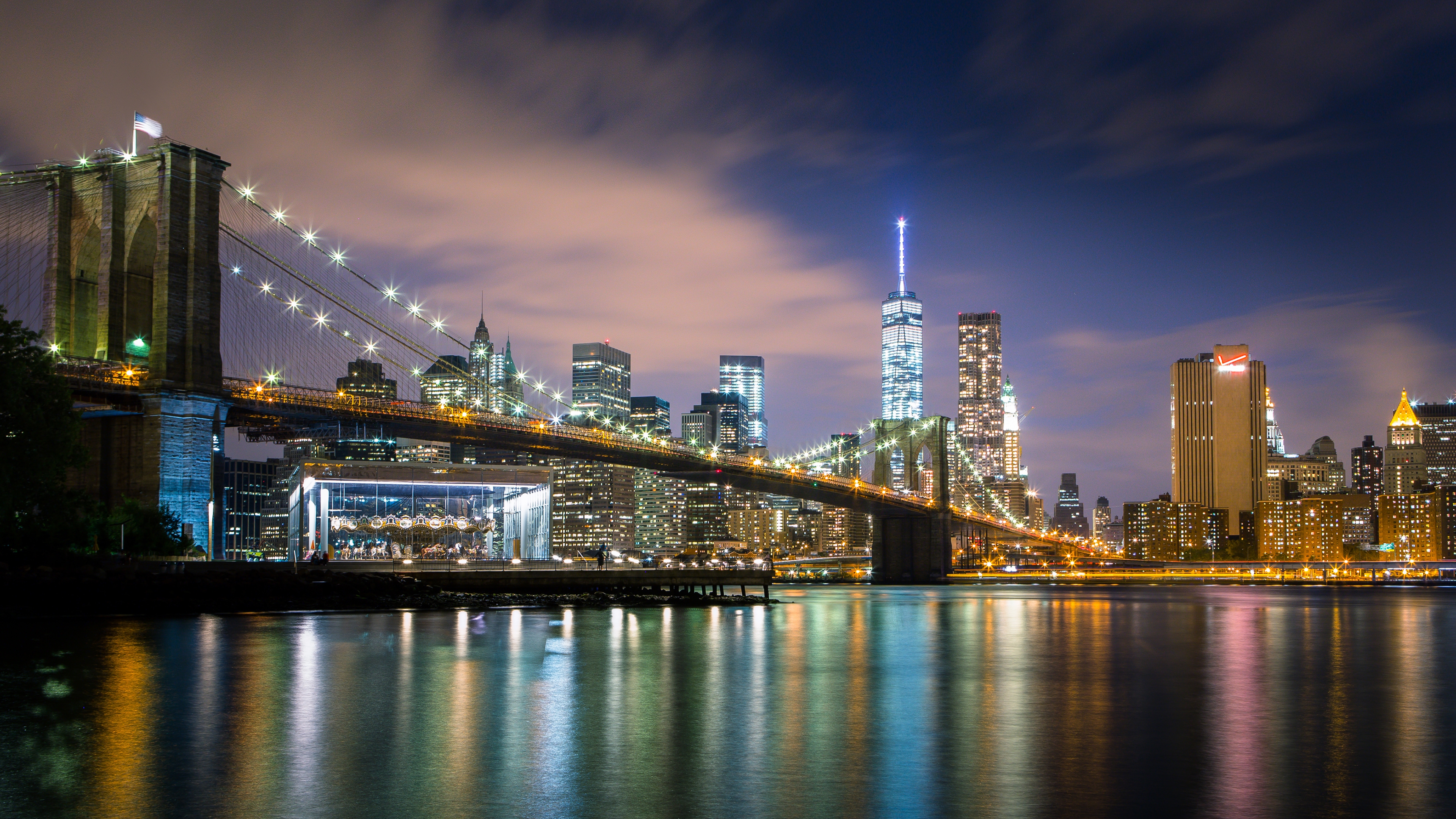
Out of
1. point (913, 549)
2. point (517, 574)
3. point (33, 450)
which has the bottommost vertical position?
point (913, 549)

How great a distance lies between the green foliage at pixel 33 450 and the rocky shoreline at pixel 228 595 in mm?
2178

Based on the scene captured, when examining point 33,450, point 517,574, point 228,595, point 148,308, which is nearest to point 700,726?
point 228,595

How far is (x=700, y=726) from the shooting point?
51.3 feet

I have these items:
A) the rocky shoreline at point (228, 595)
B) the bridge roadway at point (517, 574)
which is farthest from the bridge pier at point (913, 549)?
the rocky shoreline at point (228, 595)

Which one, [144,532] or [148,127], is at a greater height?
[148,127]

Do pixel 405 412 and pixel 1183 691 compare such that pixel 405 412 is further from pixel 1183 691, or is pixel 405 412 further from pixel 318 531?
pixel 1183 691

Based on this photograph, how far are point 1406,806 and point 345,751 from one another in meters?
10.9

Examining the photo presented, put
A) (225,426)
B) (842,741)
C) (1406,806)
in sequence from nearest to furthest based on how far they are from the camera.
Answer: (1406,806) < (842,741) < (225,426)

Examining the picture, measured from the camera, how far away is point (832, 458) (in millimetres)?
131125

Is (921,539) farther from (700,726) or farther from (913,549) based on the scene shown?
(700,726)

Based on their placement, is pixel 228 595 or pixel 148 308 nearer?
pixel 228 595

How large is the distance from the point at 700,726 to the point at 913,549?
Result: 101864 millimetres

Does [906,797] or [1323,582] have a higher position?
[906,797]

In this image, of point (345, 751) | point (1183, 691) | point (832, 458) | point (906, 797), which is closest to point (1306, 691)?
point (1183, 691)
